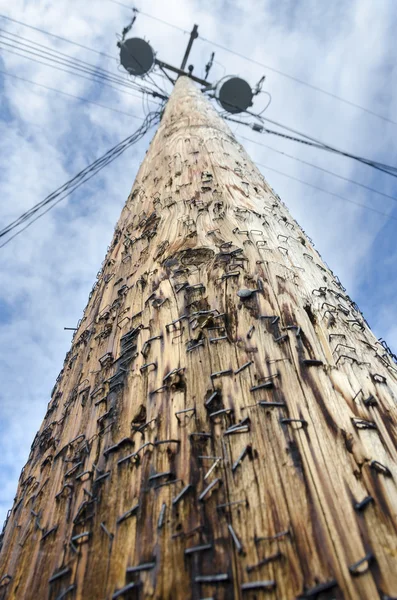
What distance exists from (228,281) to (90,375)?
68 centimetres

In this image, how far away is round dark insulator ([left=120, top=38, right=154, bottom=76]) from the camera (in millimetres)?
7781

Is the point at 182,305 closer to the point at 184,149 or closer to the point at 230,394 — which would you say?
the point at 230,394

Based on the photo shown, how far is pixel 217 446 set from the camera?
0.96 metres

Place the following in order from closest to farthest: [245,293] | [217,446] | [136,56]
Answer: [217,446], [245,293], [136,56]

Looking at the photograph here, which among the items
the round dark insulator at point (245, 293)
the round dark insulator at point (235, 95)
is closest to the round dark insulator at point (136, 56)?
the round dark insulator at point (235, 95)

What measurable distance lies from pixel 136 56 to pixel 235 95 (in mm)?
2321

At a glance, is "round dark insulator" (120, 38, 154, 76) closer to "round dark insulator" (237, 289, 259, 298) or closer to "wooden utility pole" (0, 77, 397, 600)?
"wooden utility pole" (0, 77, 397, 600)

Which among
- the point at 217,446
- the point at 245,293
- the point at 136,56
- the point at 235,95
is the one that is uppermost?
the point at 136,56

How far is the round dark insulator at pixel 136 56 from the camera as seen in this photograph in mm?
7781

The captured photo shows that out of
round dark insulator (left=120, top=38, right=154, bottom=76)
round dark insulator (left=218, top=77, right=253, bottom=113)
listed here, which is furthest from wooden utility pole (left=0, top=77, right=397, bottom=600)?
round dark insulator (left=120, top=38, right=154, bottom=76)

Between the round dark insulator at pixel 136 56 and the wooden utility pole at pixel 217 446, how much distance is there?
7.92m

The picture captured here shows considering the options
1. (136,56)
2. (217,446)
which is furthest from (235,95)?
(217,446)

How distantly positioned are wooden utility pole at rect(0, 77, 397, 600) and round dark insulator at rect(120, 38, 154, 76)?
7918 millimetres

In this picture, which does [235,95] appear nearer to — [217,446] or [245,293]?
[245,293]
